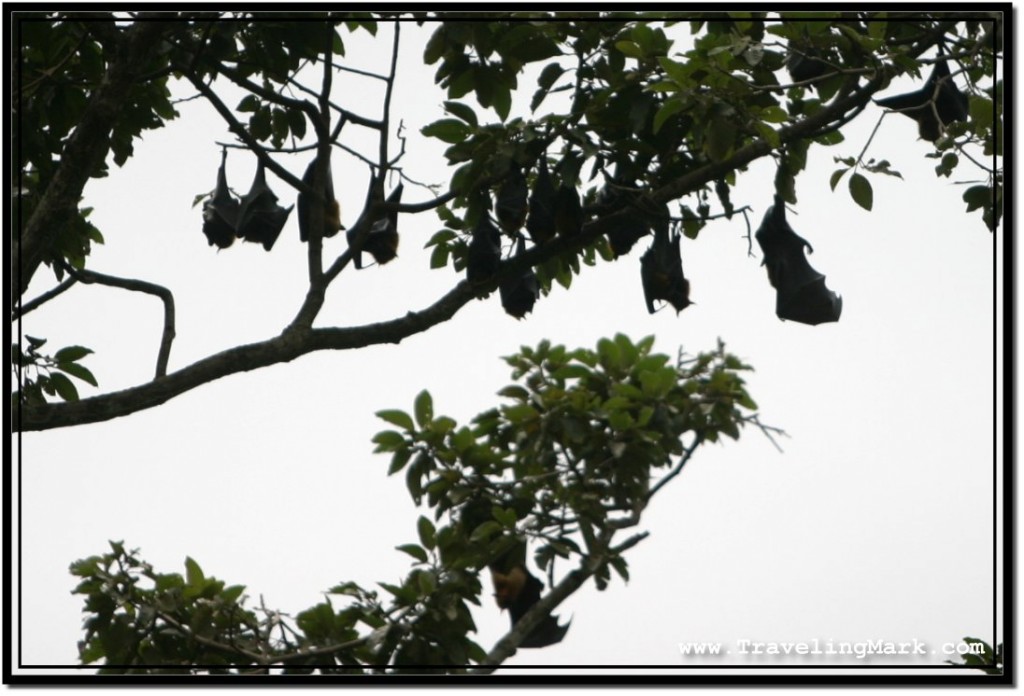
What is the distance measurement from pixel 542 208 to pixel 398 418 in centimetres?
143

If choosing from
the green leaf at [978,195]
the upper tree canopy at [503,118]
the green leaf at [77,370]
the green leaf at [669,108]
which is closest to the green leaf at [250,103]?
the upper tree canopy at [503,118]

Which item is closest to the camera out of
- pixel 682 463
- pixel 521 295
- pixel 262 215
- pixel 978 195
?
pixel 682 463

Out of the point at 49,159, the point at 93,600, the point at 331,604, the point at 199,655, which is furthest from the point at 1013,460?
the point at 49,159

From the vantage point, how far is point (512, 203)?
4621 millimetres

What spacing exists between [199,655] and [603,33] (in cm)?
282

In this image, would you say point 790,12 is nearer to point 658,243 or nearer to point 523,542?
point 658,243

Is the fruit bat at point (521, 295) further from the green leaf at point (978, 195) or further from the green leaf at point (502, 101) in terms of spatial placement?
the green leaf at point (978, 195)

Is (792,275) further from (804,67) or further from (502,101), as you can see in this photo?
(502,101)

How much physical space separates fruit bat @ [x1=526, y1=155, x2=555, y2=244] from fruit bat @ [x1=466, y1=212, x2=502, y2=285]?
19cm

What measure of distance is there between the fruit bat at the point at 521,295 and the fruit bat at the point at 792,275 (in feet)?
3.79

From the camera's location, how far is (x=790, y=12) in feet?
13.3

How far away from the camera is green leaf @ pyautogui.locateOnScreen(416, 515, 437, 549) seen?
371cm

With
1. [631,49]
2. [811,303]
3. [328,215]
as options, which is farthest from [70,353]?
[811,303]

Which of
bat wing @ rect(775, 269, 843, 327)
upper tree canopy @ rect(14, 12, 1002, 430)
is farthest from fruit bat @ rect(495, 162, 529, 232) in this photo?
bat wing @ rect(775, 269, 843, 327)
